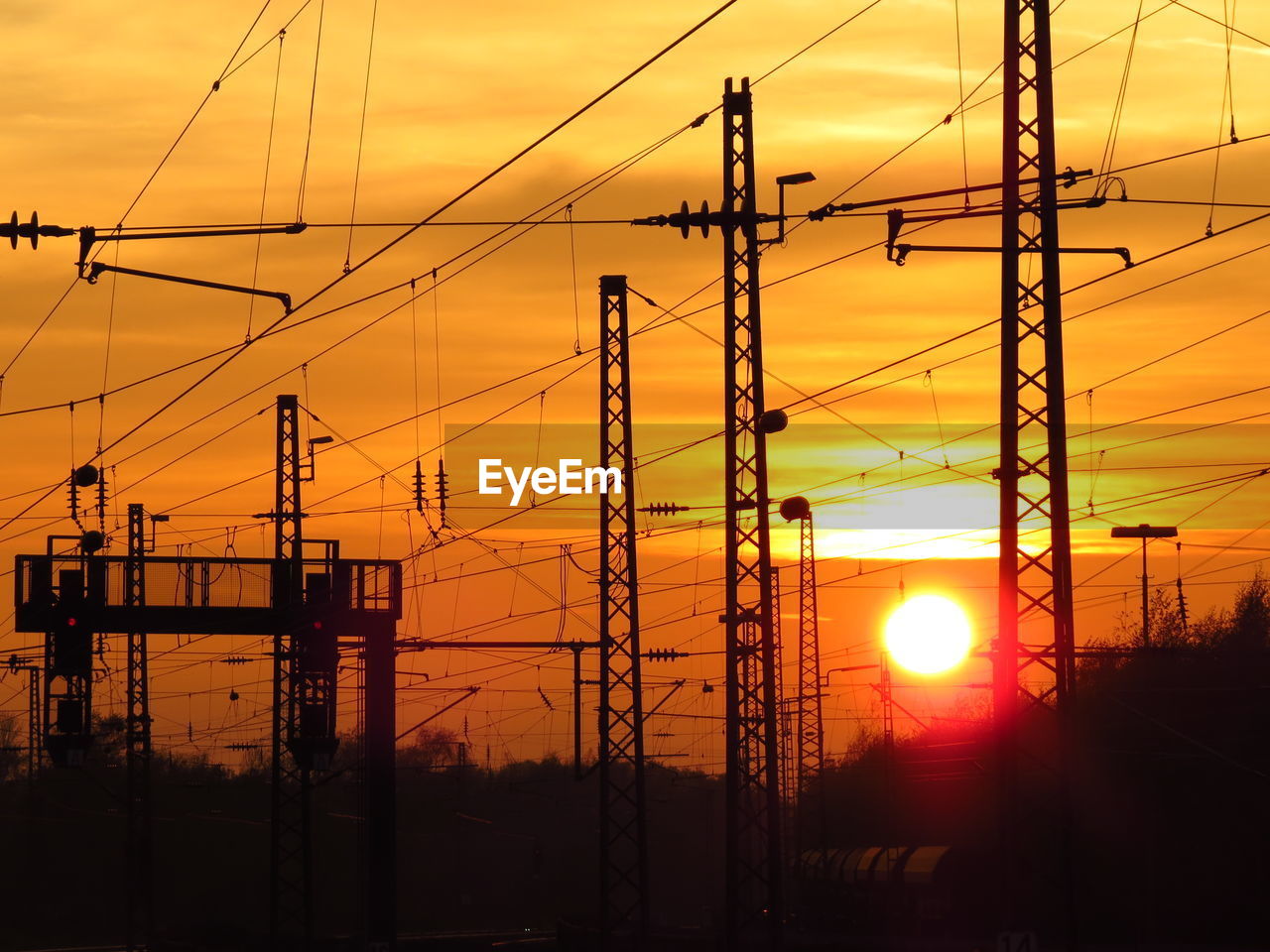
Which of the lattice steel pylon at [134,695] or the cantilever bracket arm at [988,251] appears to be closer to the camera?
the cantilever bracket arm at [988,251]

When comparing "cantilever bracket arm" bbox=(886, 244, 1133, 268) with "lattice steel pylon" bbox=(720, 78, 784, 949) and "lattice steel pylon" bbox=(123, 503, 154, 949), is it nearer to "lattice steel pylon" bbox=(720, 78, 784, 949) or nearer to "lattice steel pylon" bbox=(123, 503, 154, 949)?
"lattice steel pylon" bbox=(720, 78, 784, 949)

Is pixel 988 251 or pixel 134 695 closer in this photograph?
pixel 988 251

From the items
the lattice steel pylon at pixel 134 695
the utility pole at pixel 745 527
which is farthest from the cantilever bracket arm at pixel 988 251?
the lattice steel pylon at pixel 134 695

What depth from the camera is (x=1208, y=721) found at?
6250 centimetres

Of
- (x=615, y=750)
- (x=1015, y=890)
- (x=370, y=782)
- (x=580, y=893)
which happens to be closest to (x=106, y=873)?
(x=580, y=893)

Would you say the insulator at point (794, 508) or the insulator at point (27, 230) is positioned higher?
the insulator at point (27, 230)

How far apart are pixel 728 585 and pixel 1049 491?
6.97m

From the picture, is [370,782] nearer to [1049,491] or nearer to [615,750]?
[615,750]

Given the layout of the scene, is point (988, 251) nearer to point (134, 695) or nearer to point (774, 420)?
point (774, 420)

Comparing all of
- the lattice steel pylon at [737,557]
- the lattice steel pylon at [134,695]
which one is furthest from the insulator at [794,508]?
the lattice steel pylon at [134,695]

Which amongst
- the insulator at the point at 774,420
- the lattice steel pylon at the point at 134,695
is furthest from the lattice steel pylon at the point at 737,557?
the lattice steel pylon at the point at 134,695

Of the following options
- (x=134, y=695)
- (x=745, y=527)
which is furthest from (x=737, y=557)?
(x=134, y=695)

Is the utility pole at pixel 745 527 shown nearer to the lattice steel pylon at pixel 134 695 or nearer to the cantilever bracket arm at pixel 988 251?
the cantilever bracket arm at pixel 988 251

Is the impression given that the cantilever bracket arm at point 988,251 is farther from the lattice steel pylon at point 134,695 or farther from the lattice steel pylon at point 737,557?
the lattice steel pylon at point 134,695
